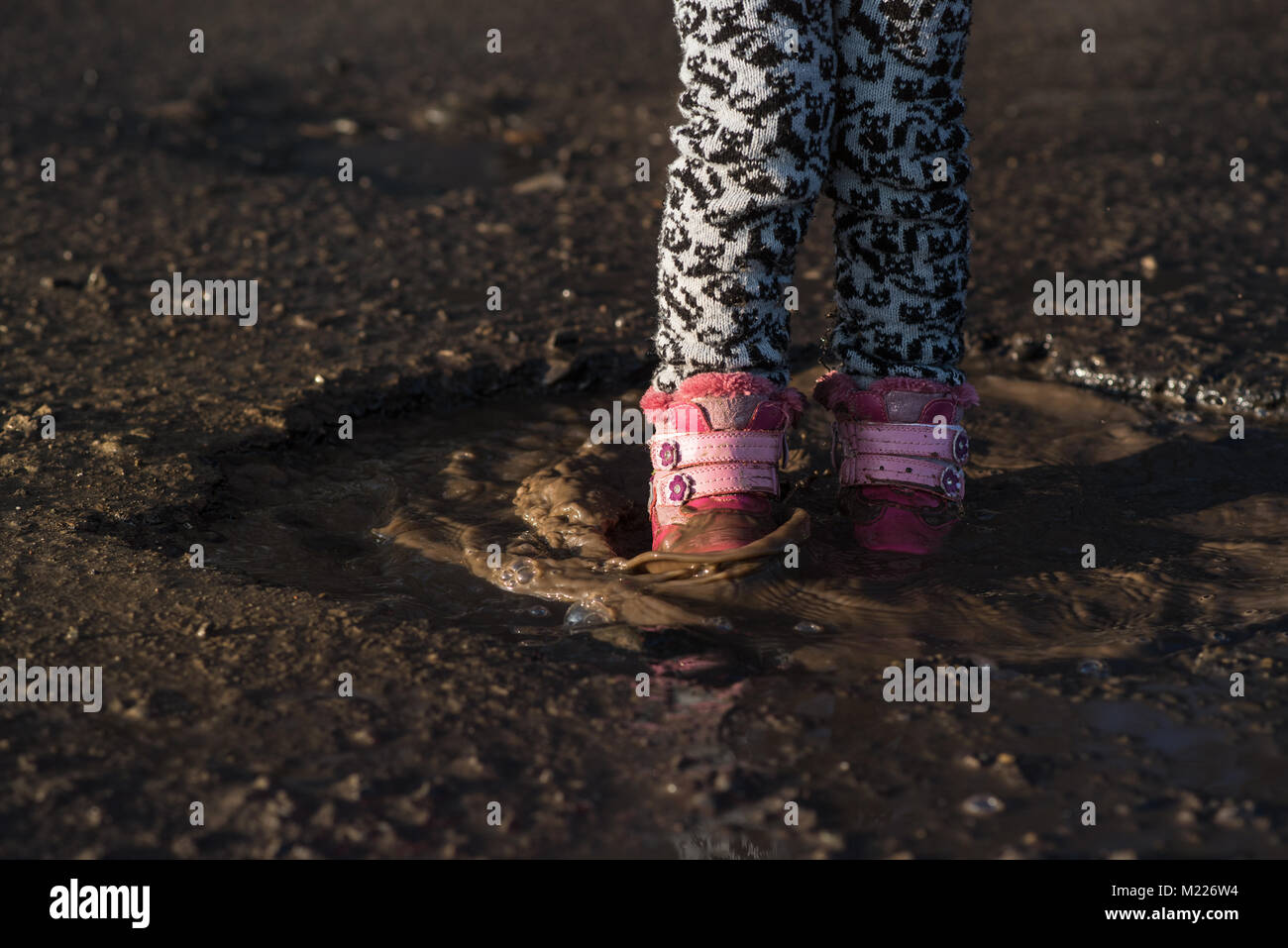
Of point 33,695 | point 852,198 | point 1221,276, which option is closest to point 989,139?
point 1221,276

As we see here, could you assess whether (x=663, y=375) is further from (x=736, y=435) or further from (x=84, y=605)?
(x=84, y=605)

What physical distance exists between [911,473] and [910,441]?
5 centimetres

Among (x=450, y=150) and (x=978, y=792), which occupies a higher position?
(x=450, y=150)

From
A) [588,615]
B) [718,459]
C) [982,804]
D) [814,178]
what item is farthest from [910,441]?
[982,804]

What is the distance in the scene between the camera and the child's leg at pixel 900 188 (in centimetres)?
196

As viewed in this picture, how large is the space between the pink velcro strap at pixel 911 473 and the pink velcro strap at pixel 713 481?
18 centimetres

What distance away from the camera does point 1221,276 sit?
3.19 meters

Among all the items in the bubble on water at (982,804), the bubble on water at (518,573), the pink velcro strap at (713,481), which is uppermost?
the pink velcro strap at (713,481)

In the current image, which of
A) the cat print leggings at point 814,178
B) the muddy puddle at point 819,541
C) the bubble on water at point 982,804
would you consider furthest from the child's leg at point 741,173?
the bubble on water at point 982,804

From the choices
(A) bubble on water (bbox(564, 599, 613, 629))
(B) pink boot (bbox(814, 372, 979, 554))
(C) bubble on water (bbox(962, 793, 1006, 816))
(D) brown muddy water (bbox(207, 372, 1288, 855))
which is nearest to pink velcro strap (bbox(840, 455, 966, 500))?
(B) pink boot (bbox(814, 372, 979, 554))

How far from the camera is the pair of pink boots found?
197cm

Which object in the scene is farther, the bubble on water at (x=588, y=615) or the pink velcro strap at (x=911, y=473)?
the pink velcro strap at (x=911, y=473)

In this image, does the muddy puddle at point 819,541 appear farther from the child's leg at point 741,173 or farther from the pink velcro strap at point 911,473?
the child's leg at point 741,173

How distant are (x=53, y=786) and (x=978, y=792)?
1.03 m
